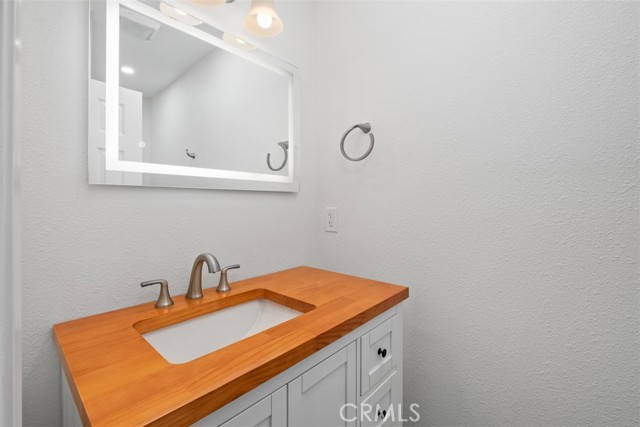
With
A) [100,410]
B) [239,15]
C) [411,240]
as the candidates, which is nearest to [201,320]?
[100,410]

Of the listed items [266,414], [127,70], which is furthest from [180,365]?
[127,70]

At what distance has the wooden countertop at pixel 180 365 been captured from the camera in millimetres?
448

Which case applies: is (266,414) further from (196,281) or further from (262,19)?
(262,19)

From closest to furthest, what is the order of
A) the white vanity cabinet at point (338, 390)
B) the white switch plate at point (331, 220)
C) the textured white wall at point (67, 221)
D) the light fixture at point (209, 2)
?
the white vanity cabinet at point (338, 390), the textured white wall at point (67, 221), the light fixture at point (209, 2), the white switch plate at point (331, 220)

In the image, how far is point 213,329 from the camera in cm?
90

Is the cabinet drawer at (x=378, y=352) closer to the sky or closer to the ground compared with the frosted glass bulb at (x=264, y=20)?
closer to the ground

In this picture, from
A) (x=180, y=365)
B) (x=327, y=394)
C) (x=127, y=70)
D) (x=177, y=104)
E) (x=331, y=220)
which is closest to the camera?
(x=180, y=365)

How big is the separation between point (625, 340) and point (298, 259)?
112 centimetres

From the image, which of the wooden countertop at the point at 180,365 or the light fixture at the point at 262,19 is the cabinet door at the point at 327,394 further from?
the light fixture at the point at 262,19

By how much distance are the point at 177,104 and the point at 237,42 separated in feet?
1.23

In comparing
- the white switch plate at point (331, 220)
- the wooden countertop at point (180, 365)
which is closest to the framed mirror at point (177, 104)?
the white switch plate at point (331, 220)

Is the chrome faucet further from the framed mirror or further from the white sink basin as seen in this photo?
the framed mirror

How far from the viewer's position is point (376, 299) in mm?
912

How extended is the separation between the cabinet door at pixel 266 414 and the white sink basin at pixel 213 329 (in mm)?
330
